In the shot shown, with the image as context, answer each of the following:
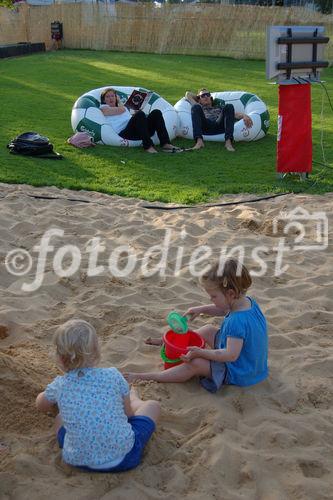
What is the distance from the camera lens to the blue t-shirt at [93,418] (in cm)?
241

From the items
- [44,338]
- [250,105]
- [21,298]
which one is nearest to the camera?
[44,338]

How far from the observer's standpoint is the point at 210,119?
9.21 m

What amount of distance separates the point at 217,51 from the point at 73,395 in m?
22.0

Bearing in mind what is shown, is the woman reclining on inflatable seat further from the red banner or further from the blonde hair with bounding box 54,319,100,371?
the blonde hair with bounding box 54,319,100,371

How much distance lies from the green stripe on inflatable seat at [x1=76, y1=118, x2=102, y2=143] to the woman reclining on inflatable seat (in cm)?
27

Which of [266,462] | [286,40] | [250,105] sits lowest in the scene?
[266,462]

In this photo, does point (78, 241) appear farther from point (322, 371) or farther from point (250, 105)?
point (250, 105)

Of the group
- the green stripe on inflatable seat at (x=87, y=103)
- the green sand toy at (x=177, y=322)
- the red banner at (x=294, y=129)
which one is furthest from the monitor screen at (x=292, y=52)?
the green sand toy at (x=177, y=322)

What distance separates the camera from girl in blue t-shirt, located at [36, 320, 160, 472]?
7.88 ft

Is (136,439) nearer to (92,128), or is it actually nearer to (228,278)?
(228,278)

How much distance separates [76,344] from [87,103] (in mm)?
7311

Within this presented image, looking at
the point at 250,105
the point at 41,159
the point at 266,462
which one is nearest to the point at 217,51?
the point at 250,105

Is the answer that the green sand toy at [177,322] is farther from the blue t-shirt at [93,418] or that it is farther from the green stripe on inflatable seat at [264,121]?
the green stripe on inflatable seat at [264,121]

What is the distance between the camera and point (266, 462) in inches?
101
